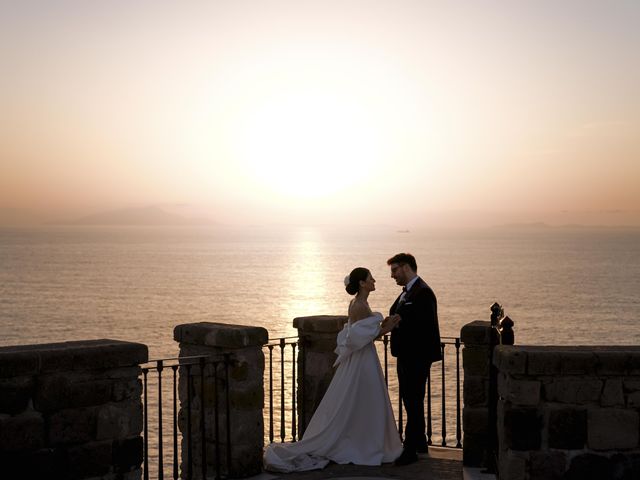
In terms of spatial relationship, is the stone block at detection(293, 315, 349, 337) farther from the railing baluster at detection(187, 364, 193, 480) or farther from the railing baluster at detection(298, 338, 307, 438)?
the railing baluster at detection(187, 364, 193, 480)

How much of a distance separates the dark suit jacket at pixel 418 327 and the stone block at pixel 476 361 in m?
0.37

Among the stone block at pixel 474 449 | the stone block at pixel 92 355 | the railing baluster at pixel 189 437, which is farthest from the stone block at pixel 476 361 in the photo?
the stone block at pixel 92 355

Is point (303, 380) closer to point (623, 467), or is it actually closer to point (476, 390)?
point (476, 390)

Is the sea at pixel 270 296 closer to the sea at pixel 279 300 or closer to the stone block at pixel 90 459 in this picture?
the sea at pixel 279 300

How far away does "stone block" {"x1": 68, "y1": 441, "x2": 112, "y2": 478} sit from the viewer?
22.5 feet

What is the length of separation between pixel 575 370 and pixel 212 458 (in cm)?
393

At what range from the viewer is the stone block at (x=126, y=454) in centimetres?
711

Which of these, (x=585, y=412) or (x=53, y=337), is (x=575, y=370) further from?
(x=53, y=337)

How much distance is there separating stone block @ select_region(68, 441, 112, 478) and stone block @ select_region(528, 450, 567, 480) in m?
3.73

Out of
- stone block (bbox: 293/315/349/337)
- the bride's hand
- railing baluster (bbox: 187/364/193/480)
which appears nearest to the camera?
railing baluster (bbox: 187/364/193/480)

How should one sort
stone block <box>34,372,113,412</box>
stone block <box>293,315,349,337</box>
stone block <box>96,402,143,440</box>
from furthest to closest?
1. stone block <box>293,315,349,337</box>
2. stone block <box>96,402,143,440</box>
3. stone block <box>34,372,113,412</box>

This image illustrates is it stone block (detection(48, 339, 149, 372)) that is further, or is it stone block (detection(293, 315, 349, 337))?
stone block (detection(293, 315, 349, 337))

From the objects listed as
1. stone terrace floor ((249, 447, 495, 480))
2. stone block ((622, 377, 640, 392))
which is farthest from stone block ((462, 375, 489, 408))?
stone block ((622, 377, 640, 392))

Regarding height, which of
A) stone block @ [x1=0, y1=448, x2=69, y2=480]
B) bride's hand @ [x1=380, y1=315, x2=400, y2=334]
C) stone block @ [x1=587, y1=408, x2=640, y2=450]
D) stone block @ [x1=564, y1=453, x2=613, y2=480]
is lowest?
stone block @ [x1=564, y1=453, x2=613, y2=480]
